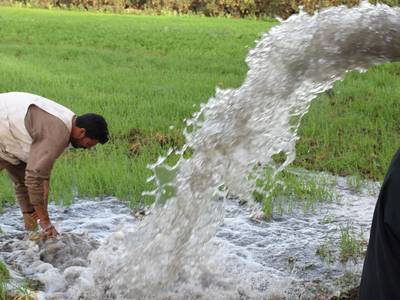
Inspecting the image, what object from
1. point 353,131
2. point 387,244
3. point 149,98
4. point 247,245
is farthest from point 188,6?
point 387,244

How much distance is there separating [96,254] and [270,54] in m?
1.30

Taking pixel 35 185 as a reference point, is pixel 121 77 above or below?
below

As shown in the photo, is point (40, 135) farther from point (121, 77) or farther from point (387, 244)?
point (121, 77)

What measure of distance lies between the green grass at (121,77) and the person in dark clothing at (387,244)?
2843mm

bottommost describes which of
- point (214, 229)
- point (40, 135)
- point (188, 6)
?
point (188, 6)

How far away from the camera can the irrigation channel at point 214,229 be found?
2.94 meters

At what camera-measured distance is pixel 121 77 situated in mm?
8258

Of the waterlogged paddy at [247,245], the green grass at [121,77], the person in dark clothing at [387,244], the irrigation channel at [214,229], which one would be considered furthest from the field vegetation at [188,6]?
the person in dark clothing at [387,244]

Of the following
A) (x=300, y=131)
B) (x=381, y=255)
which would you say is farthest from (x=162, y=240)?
(x=300, y=131)

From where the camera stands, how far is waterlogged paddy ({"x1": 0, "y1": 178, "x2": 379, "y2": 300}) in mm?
3145

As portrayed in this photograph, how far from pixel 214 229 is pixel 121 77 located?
16.8 ft

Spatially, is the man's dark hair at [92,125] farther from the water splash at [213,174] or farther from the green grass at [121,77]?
the green grass at [121,77]

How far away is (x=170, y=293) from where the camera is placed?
3064 mm

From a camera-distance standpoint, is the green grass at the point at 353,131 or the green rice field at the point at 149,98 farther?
the green grass at the point at 353,131
